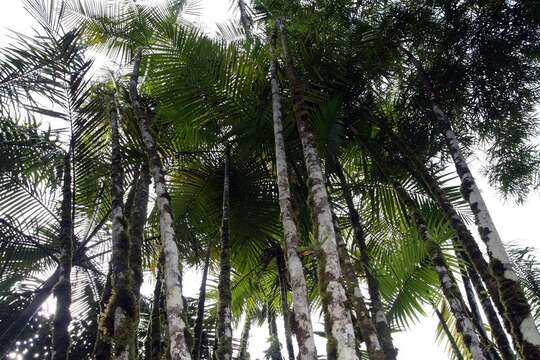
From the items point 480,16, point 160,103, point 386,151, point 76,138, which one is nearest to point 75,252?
point 76,138

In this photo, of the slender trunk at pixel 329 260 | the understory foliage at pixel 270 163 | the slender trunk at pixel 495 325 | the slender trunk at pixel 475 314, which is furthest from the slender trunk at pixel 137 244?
the slender trunk at pixel 495 325

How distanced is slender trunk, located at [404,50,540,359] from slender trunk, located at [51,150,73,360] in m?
4.13

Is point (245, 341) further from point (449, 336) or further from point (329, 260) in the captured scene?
point (329, 260)

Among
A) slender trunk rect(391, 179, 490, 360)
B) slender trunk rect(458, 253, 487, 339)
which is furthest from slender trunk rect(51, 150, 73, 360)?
slender trunk rect(458, 253, 487, 339)

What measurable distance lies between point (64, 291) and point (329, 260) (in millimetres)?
2544

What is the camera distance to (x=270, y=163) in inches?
321

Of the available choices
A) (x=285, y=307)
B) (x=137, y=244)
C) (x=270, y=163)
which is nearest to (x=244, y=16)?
(x=270, y=163)

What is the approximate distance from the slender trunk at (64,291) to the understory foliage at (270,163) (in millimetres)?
22

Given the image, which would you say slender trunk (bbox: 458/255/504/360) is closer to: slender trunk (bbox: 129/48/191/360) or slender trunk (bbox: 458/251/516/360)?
slender trunk (bbox: 458/251/516/360)

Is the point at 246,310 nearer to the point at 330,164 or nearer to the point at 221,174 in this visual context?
the point at 221,174

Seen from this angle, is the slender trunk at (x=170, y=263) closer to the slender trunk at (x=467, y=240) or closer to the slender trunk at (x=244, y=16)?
the slender trunk at (x=467, y=240)

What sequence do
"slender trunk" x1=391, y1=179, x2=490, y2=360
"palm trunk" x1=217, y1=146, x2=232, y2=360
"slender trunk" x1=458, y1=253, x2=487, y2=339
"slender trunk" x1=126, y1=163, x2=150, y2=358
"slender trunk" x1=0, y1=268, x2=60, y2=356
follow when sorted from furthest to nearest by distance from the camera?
"slender trunk" x1=0, y1=268, x2=60, y2=356
"slender trunk" x1=458, y1=253, x2=487, y2=339
"slender trunk" x1=391, y1=179, x2=490, y2=360
"palm trunk" x1=217, y1=146, x2=232, y2=360
"slender trunk" x1=126, y1=163, x2=150, y2=358

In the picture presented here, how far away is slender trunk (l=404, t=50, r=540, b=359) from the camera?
4125mm

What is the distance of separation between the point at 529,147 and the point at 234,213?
231 inches
